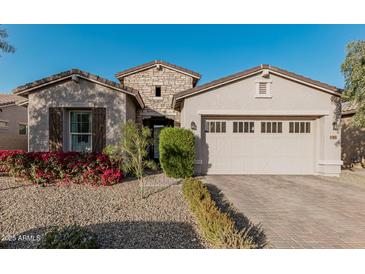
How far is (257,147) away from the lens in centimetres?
877

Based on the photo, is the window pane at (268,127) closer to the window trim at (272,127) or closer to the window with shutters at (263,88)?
the window trim at (272,127)

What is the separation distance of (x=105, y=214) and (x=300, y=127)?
29.2ft

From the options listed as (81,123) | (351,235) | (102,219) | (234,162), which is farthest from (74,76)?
(351,235)

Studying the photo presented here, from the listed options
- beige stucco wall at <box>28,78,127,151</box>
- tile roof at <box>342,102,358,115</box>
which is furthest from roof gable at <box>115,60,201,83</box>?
tile roof at <box>342,102,358,115</box>

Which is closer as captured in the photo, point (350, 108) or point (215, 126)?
point (215, 126)

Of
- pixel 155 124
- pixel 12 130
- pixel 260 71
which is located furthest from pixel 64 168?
pixel 12 130

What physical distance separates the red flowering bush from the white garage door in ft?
14.1

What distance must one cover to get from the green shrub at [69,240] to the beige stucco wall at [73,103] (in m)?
5.53

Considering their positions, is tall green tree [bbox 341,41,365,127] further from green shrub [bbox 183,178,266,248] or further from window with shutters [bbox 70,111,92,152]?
window with shutters [bbox 70,111,92,152]

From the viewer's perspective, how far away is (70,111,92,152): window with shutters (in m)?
8.41

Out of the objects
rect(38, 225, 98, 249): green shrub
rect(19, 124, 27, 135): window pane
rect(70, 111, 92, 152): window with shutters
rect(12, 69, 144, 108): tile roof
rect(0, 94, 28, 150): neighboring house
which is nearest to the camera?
rect(38, 225, 98, 249): green shrub

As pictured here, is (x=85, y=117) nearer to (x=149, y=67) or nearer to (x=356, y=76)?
(x=149, y=67)

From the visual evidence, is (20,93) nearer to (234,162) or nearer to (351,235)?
(234,162)

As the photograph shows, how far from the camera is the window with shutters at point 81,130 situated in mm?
8406
